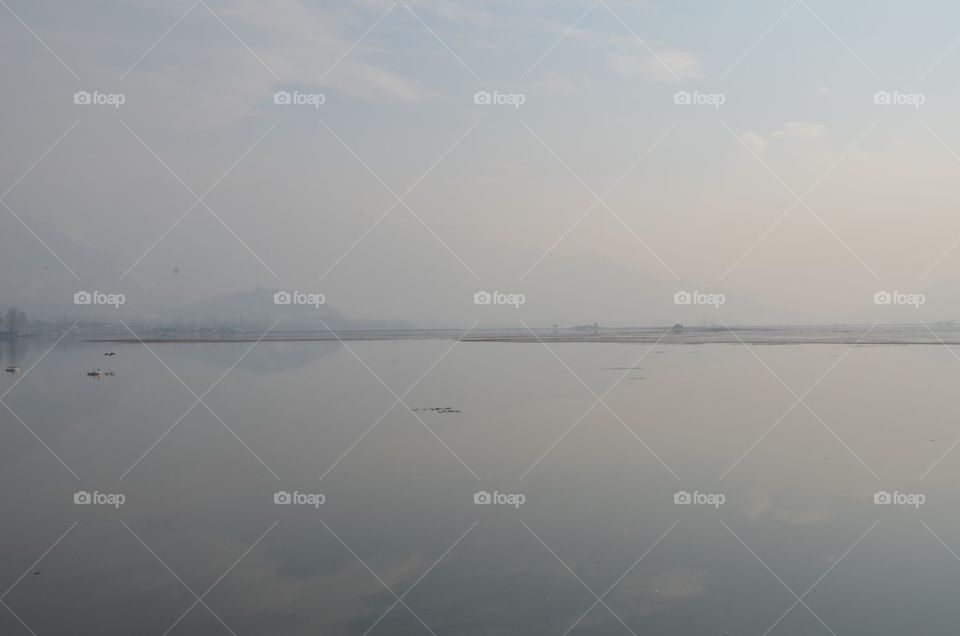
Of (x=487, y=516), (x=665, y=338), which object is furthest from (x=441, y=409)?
(x=665, y=338)

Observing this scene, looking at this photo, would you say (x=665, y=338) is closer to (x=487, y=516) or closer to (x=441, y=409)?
(x=441, y=409)

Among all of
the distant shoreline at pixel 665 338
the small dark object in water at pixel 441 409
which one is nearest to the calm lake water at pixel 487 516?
the small dark object in water at pixel 441 409

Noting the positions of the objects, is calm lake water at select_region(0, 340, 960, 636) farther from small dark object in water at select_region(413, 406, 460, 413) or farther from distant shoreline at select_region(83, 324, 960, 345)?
distant shoreline at select_region(83, 324, 960, 345)

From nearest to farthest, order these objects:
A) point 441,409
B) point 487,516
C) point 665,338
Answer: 1. point 487,516
2. point 441,409
3. point 665,338

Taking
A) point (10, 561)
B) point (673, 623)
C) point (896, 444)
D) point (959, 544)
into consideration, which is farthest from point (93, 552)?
point (896, 444)

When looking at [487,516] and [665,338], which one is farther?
[665,338]

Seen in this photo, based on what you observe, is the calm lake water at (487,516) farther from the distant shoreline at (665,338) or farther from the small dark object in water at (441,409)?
the distant shoreline at (665,338)

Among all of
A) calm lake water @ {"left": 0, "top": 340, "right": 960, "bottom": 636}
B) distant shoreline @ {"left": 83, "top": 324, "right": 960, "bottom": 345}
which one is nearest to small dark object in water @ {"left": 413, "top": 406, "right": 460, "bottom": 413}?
calm lake water @ {"left": 0, "top": 340, "right": 960, "bottom": 636}

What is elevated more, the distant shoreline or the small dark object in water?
the distant shoreline

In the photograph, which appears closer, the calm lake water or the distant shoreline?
the calm lake water
